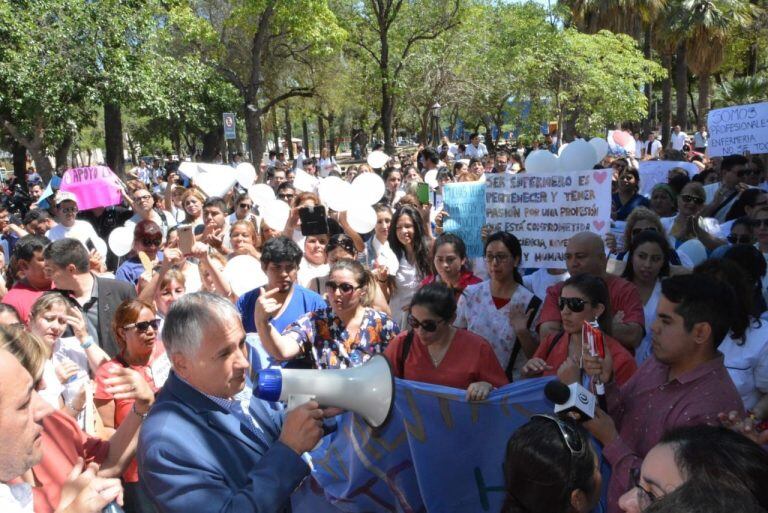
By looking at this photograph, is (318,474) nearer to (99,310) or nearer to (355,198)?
(99,310)

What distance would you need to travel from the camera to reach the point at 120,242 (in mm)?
6137

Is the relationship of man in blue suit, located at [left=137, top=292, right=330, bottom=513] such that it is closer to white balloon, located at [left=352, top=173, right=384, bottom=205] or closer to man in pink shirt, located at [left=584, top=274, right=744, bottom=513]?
man in pink shirt, located at [left=584, top=274, right=744, bottom=513]

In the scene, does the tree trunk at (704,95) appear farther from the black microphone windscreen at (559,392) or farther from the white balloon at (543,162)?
the black microphone windscreen at (559,392)

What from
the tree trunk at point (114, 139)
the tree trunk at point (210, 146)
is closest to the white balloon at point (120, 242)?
the tree trunk at point (114, 139)

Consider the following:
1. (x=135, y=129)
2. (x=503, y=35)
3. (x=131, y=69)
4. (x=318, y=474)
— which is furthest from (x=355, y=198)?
(x=135, y=129)

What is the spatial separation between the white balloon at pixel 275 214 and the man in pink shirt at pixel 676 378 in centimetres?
399

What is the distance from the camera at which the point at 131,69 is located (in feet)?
48.1

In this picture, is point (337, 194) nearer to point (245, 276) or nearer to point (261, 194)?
point (261, 194)

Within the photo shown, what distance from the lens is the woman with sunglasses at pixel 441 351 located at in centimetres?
337

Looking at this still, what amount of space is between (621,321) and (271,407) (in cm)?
Result: 208

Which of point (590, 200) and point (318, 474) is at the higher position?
point (590, 200)

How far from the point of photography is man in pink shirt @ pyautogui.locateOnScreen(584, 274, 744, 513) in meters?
2.50

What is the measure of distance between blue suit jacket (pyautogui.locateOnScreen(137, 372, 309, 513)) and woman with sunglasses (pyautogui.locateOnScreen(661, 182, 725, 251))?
4.49 m

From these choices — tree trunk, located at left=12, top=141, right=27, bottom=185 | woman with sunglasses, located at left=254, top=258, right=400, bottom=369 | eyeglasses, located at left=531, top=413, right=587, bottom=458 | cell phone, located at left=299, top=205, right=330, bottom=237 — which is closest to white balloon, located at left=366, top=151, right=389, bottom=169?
cell phone, located at left=299, top=205, right=330, bottom=237
